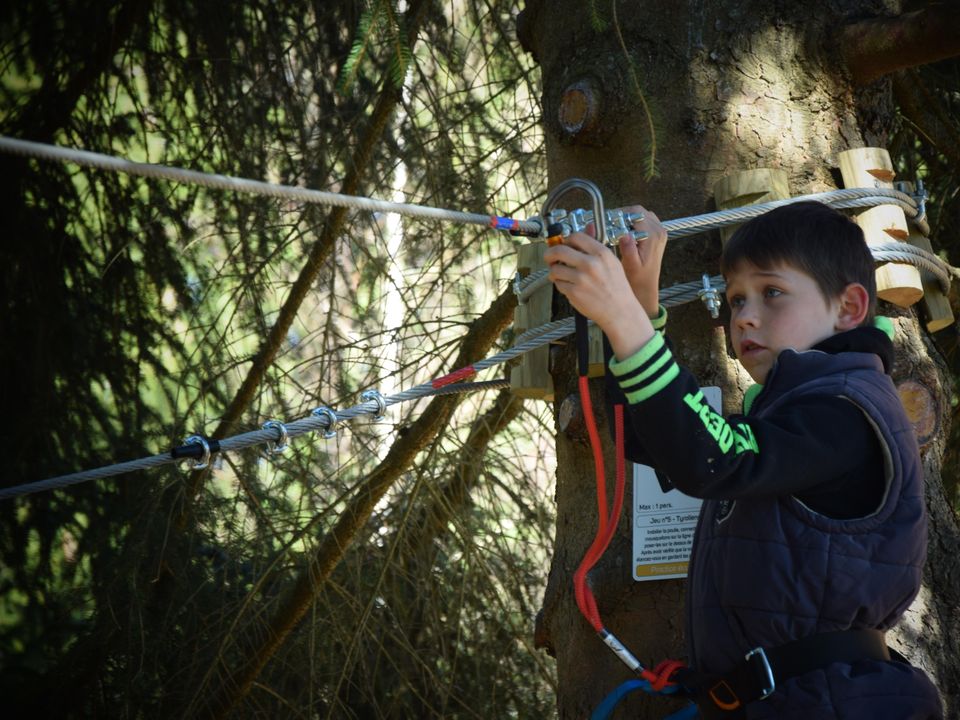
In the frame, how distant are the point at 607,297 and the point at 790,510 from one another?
1.28ft

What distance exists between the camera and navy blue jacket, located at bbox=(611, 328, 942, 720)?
55.6 inches

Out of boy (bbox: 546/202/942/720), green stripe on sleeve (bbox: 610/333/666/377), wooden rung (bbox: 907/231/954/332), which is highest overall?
wooden rung (bbox: 907/231/954/332)

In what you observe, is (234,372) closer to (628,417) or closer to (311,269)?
(311,269)

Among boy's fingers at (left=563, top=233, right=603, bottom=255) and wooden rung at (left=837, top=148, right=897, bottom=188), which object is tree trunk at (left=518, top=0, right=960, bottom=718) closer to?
wooden rung at (left=837, top=148, right=897, bottom=188)

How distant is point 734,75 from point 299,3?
6.37 ft

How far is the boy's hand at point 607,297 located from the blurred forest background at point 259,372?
5.02ft

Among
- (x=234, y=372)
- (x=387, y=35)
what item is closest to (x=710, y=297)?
(x=387, y=35)

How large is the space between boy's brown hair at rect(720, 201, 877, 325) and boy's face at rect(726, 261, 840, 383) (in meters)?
0.01

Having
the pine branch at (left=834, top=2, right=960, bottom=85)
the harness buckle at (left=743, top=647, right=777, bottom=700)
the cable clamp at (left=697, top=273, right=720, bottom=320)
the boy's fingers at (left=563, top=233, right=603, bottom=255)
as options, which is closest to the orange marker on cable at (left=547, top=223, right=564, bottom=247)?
the boy's fingers at (left=563, top=233, right=603, bottom=255)

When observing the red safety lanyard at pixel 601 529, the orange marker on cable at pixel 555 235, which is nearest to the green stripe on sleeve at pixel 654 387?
the red safety lanyard at pixel 601 529

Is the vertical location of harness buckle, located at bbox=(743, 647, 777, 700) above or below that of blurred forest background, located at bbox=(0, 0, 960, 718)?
below

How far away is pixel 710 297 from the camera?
1.86 metres

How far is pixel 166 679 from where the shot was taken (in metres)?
3.08

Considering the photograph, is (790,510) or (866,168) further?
(866,168)
